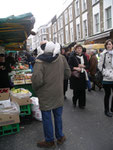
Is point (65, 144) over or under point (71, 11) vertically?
under

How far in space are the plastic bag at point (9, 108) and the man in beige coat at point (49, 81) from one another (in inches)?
40.9

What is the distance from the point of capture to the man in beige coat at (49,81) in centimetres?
270

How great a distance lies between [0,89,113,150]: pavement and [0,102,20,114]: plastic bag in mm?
508

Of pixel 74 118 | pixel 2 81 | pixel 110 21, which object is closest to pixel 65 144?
pixel 74 118

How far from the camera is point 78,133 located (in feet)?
11.4

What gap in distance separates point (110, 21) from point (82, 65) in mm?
12217

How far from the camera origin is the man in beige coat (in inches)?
106

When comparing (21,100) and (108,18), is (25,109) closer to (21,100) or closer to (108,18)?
(21,100)

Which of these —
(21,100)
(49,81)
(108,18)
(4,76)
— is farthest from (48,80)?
(108,18)

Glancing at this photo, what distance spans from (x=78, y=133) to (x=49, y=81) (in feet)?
4.75

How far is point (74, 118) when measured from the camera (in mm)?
4254

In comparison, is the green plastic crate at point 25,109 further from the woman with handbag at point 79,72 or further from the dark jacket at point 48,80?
the woman with handbag at point 79,72

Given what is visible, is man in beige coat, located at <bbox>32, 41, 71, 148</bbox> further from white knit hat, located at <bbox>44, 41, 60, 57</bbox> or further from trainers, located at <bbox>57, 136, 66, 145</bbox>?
trainers, located at <bbox>57, 136, 66, 145</bbox>

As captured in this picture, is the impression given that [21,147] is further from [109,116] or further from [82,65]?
[82,65]
